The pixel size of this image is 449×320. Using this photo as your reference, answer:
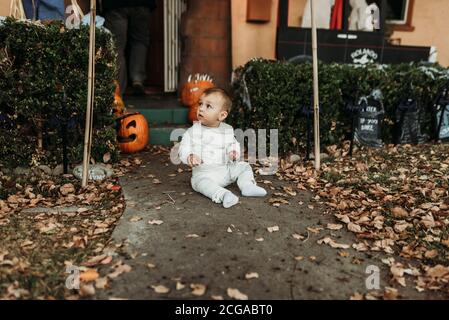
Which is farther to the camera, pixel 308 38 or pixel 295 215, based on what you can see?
pixel 308 38

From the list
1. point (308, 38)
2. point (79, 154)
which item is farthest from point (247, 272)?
point (308, 38)

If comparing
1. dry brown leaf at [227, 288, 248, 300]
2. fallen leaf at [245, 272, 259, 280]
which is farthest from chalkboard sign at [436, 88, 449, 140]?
dry brown leaf at [227, 288, 248, 300]

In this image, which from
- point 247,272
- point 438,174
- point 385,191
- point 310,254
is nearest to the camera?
point 247,272

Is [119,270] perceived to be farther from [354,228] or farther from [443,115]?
[443,115]

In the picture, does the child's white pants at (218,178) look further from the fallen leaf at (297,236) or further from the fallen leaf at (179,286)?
the fallen leaf at (179,286)

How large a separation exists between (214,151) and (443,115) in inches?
172

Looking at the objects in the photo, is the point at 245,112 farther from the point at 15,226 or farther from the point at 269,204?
the point at 15,226

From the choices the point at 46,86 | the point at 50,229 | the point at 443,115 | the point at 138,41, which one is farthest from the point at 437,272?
the point at 138,41

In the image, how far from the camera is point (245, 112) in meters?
6.51

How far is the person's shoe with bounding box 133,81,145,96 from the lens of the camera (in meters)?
7.85

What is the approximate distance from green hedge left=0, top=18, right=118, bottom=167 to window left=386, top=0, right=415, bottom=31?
6.27 metres

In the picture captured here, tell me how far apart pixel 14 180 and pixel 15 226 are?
50.4 inches

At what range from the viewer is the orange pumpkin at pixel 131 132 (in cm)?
597
